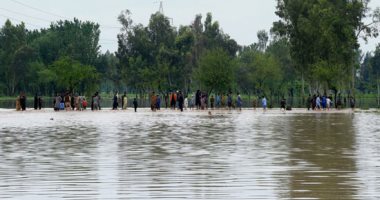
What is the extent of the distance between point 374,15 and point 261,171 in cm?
7489

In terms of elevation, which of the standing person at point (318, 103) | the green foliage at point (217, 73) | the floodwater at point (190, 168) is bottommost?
the floodwater at point (190, 168)

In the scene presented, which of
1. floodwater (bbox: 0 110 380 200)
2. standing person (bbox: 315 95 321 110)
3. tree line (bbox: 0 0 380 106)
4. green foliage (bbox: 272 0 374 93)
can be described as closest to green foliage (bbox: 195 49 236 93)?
tree line (bbox: 0 0 380 106)

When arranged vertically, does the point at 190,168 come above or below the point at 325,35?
below

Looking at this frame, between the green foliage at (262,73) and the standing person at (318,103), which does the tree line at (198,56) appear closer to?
the green foliage at (262,73)

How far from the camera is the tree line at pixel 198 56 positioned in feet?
281

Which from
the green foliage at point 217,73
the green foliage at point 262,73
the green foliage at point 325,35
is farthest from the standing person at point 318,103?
the green foliage at point 262,73

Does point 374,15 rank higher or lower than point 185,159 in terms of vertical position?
higher

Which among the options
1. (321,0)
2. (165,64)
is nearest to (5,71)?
(165,64)

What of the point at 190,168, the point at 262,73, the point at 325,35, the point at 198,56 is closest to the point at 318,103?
the point at 325,35

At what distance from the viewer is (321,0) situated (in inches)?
3381

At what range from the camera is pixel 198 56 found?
138250 millimetres

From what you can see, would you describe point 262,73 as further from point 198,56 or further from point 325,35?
point 325,35

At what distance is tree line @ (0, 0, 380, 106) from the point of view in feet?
281

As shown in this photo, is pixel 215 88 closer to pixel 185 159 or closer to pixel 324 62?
pixel 324 62
